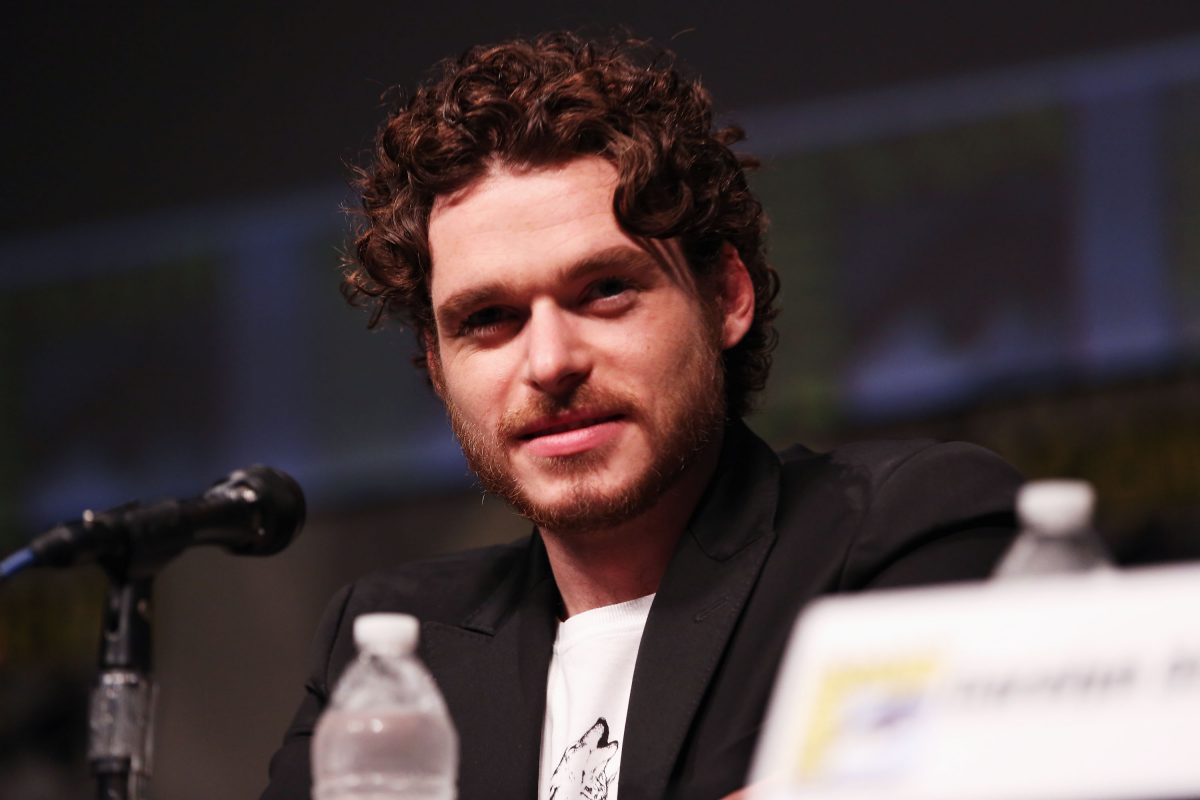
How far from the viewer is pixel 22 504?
4461 mm

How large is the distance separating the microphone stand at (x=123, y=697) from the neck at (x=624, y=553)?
0.74 metres

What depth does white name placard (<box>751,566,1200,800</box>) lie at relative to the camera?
2.59ft

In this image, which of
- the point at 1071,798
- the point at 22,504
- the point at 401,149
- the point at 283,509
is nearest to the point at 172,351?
the point at 22,504

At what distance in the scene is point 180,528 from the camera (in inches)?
53.2

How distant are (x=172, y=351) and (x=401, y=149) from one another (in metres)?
2.42

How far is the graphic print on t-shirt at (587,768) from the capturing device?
1.74 m

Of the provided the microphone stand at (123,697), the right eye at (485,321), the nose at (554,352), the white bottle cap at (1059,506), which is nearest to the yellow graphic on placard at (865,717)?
the white bottle cap at (1059,506)

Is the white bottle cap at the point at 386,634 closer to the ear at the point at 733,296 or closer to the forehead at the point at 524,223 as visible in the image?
the forehead at the point at 524,223

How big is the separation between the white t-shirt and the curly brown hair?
1.46 feet

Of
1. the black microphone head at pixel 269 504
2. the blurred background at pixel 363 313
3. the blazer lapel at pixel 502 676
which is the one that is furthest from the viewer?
the blurred background at pixel 363 313

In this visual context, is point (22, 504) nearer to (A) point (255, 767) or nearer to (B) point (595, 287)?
(A) point (255, 767)

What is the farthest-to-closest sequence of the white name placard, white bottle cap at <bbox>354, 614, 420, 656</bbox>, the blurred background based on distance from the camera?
the blurred background < white bottle cap at <bbox>354, 614, 420, 656</bbox> < the white name placard

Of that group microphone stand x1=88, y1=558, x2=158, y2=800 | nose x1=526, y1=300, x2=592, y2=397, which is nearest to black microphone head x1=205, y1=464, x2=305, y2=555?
microphone stand x1=88, y1=558, x2=158, y2=800

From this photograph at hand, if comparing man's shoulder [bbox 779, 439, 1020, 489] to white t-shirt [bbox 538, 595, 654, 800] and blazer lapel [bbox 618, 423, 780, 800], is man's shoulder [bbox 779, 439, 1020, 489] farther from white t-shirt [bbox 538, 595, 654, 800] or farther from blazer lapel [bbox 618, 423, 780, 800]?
white t-shirt [bbox 538, 595, 654, 800]
